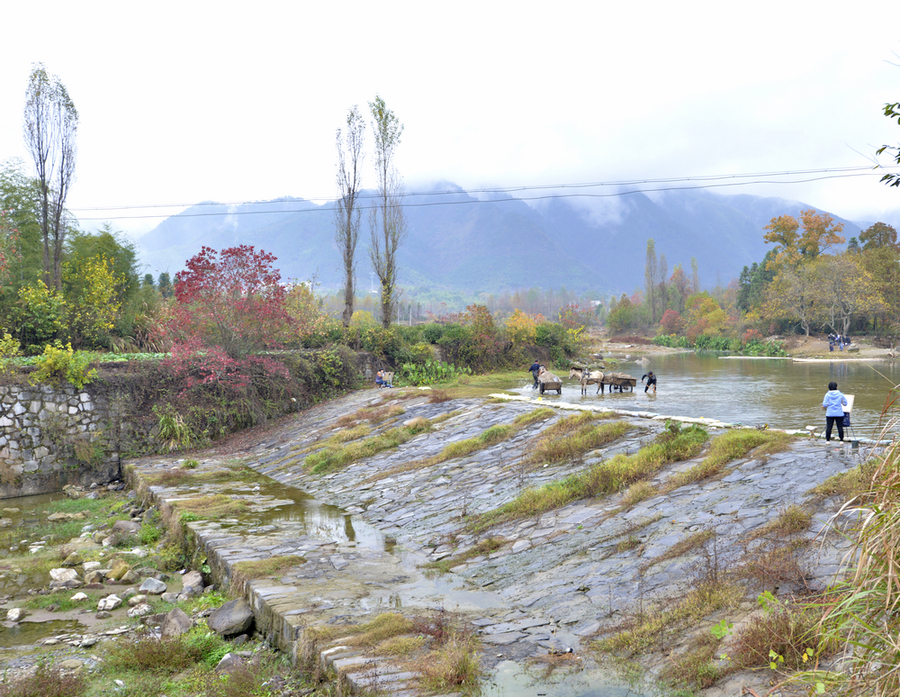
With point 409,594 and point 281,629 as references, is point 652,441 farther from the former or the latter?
point 281,629

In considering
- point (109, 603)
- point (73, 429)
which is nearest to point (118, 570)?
point (109, 603)

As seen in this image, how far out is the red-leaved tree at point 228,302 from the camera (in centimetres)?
1736

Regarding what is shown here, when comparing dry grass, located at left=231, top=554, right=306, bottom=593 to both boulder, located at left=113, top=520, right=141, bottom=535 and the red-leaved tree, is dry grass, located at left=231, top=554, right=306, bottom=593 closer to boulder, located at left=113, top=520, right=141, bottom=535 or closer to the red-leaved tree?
boulder, located at left=113, top=520, right=141, bottom=535

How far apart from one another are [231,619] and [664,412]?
1248 centimetres

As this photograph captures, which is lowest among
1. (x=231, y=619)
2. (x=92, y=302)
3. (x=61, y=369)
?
(x=231, y=619)

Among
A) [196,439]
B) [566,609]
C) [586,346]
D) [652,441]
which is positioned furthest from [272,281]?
Answer: [586,346]

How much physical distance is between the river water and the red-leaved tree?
9474mm

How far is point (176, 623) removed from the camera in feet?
20.3

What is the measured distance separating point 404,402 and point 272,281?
596 cm

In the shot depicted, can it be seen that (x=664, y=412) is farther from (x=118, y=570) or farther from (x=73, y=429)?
(x=73, y=429)

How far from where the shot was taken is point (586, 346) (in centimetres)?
3612

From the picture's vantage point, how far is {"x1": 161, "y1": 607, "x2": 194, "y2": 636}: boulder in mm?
6098

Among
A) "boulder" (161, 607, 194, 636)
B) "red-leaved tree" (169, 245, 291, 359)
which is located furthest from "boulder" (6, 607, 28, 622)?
"red-leaved tree" (169, 245, 291, 359)

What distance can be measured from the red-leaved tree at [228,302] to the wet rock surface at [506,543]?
23.7 feet
